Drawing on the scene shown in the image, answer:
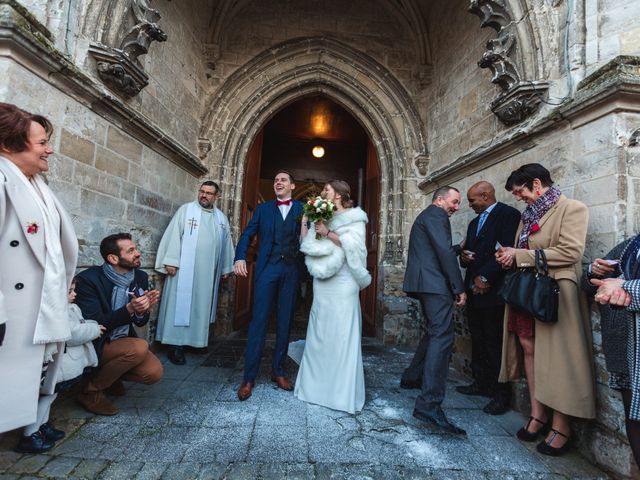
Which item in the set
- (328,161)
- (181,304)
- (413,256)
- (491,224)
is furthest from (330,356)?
(328,161)

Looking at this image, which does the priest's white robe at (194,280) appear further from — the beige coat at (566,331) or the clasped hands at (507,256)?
the beige coat at (566,331)

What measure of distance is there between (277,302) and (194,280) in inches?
54.6

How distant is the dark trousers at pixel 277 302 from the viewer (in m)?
2.98

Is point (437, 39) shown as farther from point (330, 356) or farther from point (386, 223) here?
point (330, 356)

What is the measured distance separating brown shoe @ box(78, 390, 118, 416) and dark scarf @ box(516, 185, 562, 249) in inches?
127

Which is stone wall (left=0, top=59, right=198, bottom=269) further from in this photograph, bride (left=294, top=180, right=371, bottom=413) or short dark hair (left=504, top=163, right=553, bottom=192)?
short dark hair (left=504, top=163, right=553, bottom=192)

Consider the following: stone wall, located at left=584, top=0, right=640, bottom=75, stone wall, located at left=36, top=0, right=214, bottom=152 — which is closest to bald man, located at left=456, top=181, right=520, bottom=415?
stone wall, located at left=584, top=0, right=640, bottom=75

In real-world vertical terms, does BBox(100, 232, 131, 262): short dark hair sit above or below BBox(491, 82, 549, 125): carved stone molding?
below

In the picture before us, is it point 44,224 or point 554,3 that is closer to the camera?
point 44,224

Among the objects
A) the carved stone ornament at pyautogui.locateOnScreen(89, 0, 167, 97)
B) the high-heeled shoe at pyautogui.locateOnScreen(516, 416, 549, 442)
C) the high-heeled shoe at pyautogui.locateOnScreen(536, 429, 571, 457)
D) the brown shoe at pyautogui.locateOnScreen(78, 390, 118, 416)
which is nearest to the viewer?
the high-heeled shoe at pyautogui.locateOnScreen(536, 429, 571, 457)

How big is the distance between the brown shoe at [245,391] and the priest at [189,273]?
1250 millimetres

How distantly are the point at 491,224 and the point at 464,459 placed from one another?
1.86 meters

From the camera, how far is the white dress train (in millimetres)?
2682

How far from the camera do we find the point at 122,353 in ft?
8.08
